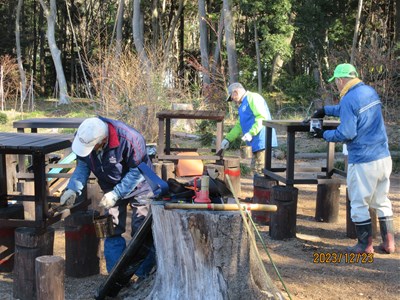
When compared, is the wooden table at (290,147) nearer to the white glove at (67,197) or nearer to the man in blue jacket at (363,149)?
the man in blue jacket at (363,149)

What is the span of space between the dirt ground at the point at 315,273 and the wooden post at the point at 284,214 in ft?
0.31

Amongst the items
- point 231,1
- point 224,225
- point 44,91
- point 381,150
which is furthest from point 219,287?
point 44,91

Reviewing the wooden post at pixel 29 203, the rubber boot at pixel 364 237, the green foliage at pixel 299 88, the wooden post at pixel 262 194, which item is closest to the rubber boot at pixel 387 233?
the rubber boot at pixel 364 237

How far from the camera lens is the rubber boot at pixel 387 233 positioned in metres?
5.17

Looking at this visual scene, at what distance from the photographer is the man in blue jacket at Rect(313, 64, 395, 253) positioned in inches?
192

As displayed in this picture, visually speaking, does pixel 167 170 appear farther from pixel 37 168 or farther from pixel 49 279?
pixel 49 279

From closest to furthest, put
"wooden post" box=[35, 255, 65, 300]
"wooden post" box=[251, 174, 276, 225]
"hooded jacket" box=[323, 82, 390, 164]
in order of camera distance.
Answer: "wooden post" box=[35, 255, 65, 300]
"hooded jacket" box=[323, 82, 390, 164]
"wooden post" box=[251, 174, 276, 225]

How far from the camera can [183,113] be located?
8.00 meters

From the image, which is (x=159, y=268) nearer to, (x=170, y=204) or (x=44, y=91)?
(x=170, y=204)

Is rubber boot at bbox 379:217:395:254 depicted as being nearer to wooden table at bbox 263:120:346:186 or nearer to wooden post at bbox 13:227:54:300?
wooden table at bbox 263:120:346:186

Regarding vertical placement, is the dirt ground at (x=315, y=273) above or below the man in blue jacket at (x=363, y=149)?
below

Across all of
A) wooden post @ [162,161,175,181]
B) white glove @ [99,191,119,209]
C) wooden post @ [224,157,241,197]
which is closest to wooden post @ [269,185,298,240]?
wooden post @ [224,157,241,197]

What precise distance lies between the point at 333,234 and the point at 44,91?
34.5 metres
